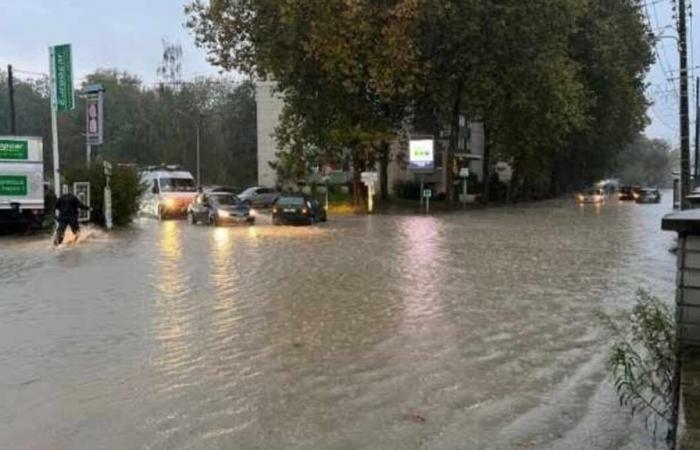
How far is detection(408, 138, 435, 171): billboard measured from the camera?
50000 millimetres

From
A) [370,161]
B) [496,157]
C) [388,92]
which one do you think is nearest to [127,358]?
[388,92]

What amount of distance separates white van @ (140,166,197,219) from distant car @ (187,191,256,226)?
18.7 ft

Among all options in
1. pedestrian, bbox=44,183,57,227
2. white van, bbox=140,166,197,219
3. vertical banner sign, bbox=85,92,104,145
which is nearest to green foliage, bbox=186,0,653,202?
white van, bbox=140,166,197,219

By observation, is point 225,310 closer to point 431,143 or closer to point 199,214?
point 199,214

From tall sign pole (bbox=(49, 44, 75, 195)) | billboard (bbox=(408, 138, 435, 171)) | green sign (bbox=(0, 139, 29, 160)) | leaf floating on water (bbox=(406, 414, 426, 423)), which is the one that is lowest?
leaf floating on water (bbox=(406, 414, 426, 423))

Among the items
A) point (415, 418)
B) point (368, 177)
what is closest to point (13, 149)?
point (368, 177)

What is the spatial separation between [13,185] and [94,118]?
19.0 feet

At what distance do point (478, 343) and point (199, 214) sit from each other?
28.3 metres

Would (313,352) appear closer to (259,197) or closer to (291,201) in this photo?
(291,201)

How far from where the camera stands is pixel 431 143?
1965 inches

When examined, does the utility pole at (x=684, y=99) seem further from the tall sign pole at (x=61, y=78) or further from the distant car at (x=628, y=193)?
the distant car at (x=628, y=193)

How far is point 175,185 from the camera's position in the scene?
149 ft

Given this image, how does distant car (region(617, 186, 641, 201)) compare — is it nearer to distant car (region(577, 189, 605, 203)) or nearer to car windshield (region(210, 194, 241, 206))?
distant car (region(577, 189, 605, 203))

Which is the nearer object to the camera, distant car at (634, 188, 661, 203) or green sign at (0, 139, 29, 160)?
green sign at (0, 139, 29, 160)
